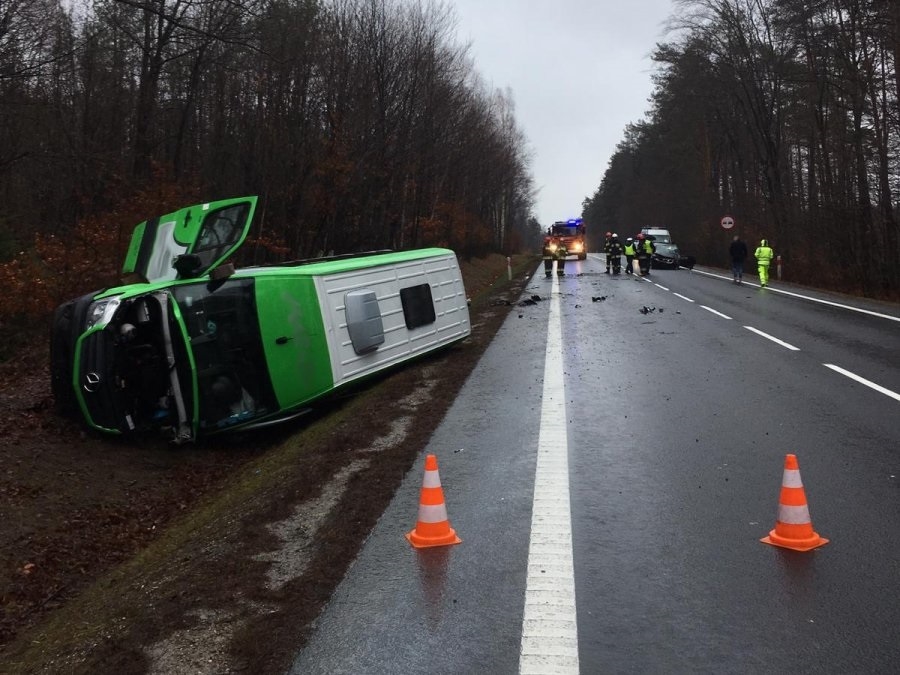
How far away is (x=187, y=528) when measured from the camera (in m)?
6.20

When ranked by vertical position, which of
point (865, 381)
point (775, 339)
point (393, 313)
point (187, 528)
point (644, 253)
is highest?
point (644, 253)

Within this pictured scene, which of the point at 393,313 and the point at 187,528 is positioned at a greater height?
the point at 393,313

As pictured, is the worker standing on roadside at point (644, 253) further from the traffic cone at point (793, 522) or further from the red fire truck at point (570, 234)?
the traffic cone at point (793, 522)

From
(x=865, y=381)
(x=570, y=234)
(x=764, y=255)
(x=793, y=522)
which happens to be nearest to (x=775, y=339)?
(x=865, y=381)

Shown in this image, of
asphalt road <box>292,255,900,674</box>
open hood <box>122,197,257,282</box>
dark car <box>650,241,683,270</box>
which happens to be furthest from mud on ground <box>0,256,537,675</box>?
dark car <box>650,241,683,270</box>

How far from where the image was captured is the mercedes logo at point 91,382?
25.3 ft

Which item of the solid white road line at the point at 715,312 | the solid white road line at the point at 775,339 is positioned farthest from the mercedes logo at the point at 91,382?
the solid white road line at the point at 715,312

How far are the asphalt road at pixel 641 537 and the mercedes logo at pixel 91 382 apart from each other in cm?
326

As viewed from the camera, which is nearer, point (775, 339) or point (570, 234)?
point (775, 339)

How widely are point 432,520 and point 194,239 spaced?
5.31m

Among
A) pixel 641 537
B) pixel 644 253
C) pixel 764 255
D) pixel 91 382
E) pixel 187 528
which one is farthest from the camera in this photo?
pixel 644 253

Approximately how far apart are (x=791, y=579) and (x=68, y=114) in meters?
25.4

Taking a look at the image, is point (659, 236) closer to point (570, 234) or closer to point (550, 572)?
point (570, 234)

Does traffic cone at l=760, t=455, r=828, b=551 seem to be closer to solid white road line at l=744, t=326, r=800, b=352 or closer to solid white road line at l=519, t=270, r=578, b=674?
solid white road line at l=519, t=270, r=578, b=674
